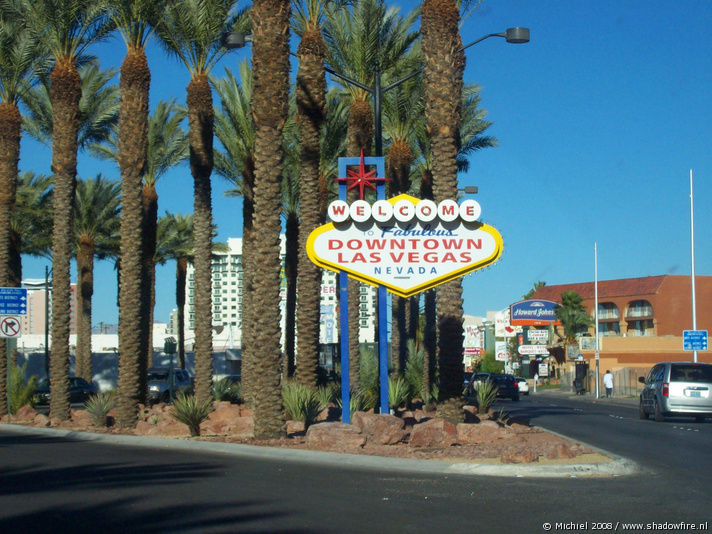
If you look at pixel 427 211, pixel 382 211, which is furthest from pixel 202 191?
pixel 427 211

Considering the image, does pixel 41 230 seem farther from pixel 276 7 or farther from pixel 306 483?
pixel 306 483

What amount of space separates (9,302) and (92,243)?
1807cm

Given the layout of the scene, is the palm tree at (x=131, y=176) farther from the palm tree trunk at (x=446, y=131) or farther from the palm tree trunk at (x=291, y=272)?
the palm tree trunk at (x=291, y=272)

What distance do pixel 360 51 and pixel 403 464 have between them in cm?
1884

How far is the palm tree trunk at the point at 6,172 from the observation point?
95.1 ft

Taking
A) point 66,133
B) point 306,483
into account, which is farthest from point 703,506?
point 66,133

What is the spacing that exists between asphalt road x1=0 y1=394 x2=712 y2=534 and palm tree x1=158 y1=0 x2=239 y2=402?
37.2ft

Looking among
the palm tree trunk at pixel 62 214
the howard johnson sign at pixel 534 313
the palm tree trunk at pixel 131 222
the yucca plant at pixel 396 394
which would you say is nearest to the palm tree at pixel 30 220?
the palm tree trunk at pixel 62 214

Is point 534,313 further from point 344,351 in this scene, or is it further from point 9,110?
point 344,351

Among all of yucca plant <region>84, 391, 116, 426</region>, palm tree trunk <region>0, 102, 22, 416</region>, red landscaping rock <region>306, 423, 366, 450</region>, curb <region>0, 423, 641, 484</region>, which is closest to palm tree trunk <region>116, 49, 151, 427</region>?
yucca plant <region>84, 391, 116, 426</region>

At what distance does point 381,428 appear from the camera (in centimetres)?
1705

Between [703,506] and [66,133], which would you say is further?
[66,133]

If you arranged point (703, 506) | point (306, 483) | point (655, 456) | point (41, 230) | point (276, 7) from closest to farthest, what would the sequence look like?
point (703, 506) → point (306, 483) → point (655, 456) → point (276, 7) → point (41, 230)

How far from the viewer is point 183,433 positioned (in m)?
20.8
